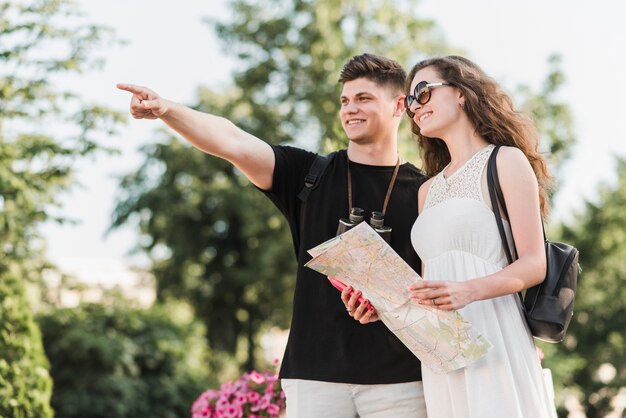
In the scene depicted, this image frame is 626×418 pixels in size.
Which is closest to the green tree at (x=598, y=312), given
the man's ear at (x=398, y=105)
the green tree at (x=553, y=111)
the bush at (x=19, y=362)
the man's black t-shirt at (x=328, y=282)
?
the green tree at (x=553, y=111)

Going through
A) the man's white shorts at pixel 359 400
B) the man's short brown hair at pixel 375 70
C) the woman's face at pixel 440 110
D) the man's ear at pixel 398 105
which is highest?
the man's short brown hair at pixel 375 70

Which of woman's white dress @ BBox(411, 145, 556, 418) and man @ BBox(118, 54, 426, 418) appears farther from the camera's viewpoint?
man @ BBox(118, 54, 426, 418)

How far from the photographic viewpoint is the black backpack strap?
3221 mm

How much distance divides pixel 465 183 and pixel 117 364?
327 inches

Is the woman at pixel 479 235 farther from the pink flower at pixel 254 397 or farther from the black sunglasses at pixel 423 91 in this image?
the pink flower at pixel 254 397

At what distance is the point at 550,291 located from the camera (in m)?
2.56

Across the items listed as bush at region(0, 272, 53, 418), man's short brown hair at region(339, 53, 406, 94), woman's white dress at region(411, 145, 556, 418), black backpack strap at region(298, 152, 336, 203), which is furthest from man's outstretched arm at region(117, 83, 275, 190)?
bush at region(0, 272, 53, 418)

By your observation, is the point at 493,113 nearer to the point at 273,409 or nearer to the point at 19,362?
the point at 273,409

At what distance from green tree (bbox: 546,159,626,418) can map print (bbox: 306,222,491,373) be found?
36.6 ft

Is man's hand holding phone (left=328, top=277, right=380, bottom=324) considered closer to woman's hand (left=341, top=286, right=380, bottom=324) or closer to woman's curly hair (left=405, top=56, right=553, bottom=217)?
woman's hand (left=341, top=286, right=380, bottom=324)

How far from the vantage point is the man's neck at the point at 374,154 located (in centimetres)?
331

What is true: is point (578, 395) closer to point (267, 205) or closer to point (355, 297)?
point (267, 205)

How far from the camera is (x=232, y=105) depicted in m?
18.3

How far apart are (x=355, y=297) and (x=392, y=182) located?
736 millimetres
